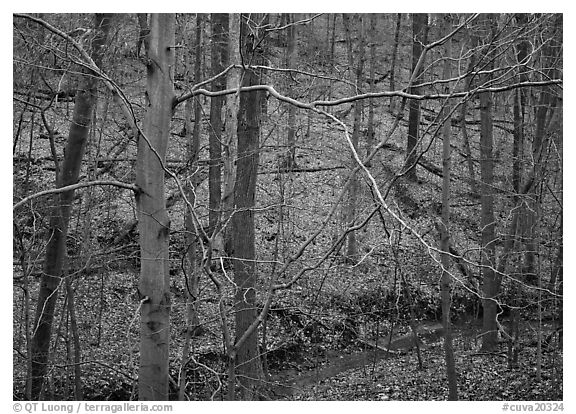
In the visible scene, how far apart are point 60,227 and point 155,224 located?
3.18 metres

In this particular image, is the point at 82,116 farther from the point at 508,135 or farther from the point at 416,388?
the point at 508,135

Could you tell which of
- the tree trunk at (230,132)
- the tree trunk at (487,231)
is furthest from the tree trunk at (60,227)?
the tree trunk at (487,231)

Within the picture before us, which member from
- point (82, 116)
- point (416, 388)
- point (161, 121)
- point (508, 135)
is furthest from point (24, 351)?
point (508, 135)

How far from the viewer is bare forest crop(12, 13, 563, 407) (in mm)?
5227

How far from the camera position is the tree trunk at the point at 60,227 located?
6.88 meters

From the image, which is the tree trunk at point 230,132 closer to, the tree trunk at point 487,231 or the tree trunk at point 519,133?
the tree trunk at point 487,231

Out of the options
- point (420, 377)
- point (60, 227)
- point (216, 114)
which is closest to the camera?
point (60, 227)

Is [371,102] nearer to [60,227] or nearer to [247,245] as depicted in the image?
[247,245]

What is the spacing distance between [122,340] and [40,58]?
4213mm

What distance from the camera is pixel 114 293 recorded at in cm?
931

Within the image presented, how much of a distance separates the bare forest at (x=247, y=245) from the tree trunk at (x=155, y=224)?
0.5 inches

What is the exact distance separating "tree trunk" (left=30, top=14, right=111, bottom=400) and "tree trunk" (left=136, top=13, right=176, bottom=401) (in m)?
2.48

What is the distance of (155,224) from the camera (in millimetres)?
4586

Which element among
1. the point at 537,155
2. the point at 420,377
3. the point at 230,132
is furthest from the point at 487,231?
the point at 230,132
